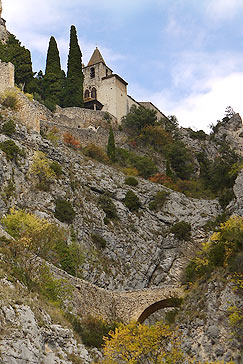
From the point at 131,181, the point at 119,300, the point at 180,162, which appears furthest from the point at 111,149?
the point at 119,300

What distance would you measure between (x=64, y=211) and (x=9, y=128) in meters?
8.66

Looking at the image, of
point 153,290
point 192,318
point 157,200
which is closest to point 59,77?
point 157,200

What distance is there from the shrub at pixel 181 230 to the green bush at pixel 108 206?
15.4ft

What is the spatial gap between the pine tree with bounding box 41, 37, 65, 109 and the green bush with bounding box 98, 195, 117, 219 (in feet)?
59.0

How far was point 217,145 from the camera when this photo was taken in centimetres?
6253

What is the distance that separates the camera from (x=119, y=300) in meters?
30.6

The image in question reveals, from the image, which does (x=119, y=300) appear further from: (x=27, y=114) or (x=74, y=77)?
(x=74, y=77)

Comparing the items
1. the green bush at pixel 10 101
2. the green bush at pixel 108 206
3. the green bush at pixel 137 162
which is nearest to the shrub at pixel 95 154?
the green bush at pixel 137 162

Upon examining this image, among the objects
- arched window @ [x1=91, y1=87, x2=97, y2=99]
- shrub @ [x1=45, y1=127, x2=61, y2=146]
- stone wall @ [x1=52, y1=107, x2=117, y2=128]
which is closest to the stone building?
arched window @ [x1=91, y1=87, x2=97, y2=99]

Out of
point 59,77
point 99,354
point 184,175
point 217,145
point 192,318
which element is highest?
point 59,77

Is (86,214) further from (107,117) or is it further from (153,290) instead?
(107,117)

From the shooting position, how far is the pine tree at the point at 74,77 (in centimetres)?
5906

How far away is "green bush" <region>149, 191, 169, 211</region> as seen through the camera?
43469 mm

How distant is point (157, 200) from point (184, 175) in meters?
9.92
